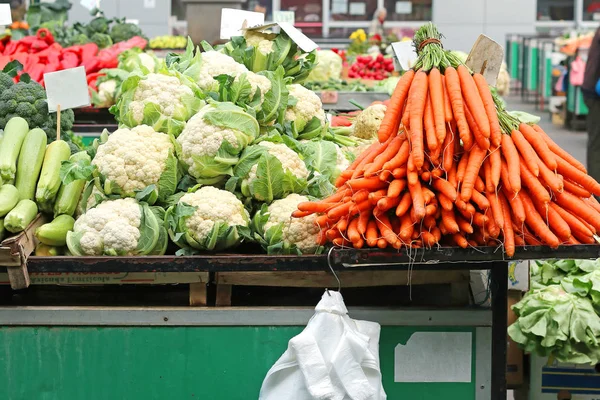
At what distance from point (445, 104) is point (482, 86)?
160mm

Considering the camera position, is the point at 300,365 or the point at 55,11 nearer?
the point at 300,365

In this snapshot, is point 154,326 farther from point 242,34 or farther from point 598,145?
point 598,145

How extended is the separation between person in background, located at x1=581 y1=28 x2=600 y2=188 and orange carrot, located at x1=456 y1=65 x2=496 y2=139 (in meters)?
5.71

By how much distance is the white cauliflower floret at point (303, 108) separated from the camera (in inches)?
146

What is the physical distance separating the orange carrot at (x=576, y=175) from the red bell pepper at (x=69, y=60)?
5.22m

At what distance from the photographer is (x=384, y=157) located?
9.09ft

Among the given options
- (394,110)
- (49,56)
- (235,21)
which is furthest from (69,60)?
(394,110)

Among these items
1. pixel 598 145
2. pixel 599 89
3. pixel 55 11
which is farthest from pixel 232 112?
pixel 55 11

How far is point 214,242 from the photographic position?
2945 mm

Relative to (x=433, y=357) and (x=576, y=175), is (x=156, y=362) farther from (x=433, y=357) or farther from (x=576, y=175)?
(x=576, y=175)

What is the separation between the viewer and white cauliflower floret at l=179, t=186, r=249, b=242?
2965 mm

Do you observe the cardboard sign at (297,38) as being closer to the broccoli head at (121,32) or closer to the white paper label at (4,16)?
the white paper label at (4,16)

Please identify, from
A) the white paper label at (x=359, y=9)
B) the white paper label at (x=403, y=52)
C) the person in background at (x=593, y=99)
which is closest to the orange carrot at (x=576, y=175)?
the white paper label at (x=403, y=52)

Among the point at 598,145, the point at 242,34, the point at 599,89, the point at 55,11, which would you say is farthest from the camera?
the point at 55,11
